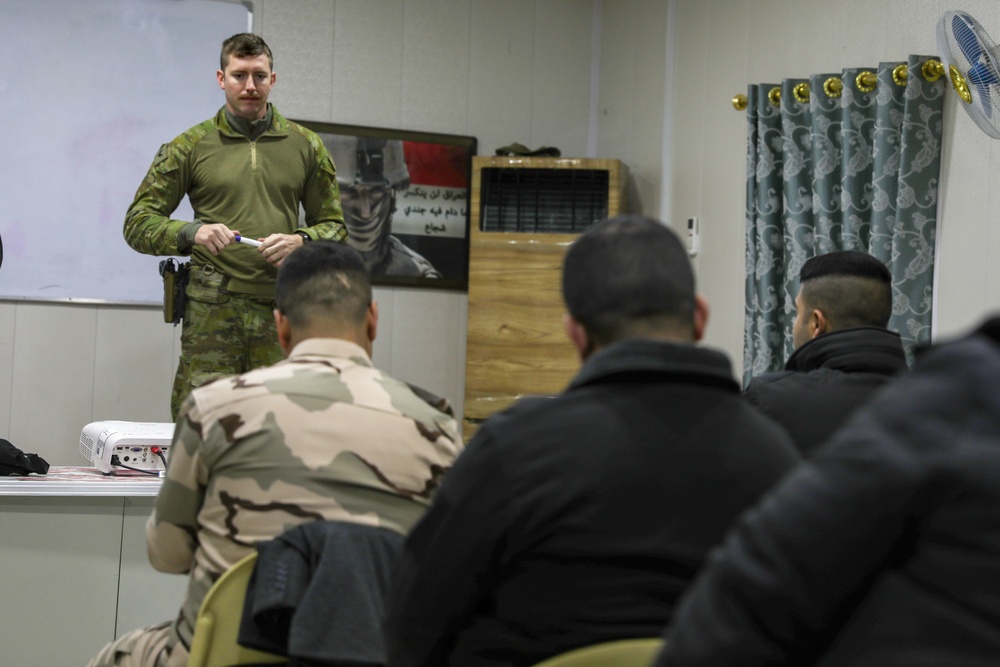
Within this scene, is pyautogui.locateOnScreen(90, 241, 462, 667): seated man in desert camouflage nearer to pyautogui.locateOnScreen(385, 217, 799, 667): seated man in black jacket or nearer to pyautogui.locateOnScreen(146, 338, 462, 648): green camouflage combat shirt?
pyautogui.locateOnScreen(146, 338, 462, 648): green camouflage combat shirt

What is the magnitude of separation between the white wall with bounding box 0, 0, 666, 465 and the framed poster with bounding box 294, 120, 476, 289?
84 mm

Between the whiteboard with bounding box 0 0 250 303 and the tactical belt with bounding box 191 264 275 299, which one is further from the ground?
the whiteboard with bounding box 0 0 250 303

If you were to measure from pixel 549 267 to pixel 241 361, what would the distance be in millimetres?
1634

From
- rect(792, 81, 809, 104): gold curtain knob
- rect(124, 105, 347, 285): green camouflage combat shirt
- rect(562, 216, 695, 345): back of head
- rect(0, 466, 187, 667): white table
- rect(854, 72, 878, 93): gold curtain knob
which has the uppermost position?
rect(792, 81, 809, 104): gold curtain knob

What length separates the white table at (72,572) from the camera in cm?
252

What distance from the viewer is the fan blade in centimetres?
274

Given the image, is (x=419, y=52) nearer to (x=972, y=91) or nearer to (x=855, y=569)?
(x=972, y=91)

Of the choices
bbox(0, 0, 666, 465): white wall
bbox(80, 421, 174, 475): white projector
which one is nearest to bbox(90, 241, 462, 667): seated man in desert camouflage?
bbox(80, 421, 174, 475): white projector

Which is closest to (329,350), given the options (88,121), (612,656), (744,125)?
(612,656)

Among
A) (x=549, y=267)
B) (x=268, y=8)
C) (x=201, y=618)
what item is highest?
(x=268, y=8)

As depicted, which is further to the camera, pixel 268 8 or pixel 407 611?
pixel 268 8

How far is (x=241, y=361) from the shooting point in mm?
3533

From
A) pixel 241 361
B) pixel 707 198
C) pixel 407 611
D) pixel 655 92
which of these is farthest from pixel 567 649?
A: pixel 655 92

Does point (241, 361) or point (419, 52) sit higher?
point (419, 52)
